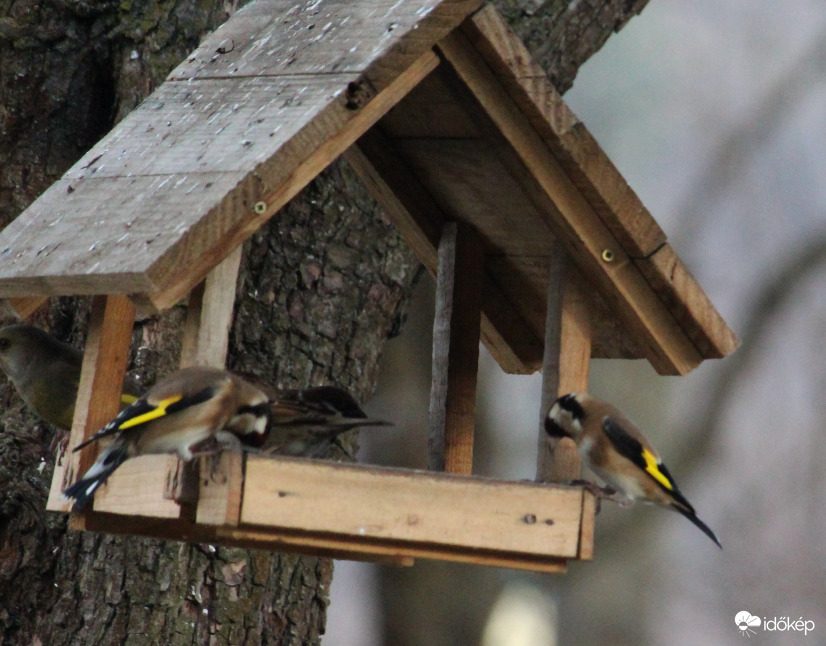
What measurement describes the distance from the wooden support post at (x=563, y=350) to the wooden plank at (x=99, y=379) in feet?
3.74

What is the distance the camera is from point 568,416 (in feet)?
10.9

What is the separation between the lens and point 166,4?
4555 mm

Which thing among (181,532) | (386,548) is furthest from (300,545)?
(181,532)

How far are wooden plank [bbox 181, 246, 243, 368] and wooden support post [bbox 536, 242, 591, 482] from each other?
3.13 ft

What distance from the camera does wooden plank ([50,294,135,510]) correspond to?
10.7 ft

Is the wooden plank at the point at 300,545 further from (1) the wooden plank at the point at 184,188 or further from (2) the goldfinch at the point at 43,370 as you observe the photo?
(2) the goldfinch at the point at 43,370

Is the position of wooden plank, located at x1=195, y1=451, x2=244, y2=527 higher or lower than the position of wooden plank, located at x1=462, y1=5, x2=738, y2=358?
lower

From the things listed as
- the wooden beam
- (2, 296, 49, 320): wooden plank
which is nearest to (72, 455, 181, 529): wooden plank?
the wooden beam

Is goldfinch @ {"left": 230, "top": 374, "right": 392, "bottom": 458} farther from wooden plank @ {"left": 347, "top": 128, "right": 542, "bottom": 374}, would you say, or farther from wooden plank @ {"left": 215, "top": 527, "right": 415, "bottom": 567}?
wooden plank @ {"left": 347, "top": 128, "right": 542, "bottom": 374}

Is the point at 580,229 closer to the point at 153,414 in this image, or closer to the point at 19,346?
the point at 153,414

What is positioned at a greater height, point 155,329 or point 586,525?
point 155,329

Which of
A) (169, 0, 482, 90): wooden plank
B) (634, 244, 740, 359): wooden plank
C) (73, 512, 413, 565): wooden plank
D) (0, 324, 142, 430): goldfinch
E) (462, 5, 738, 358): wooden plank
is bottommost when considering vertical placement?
(73, 512, 413, 565): wooden plank

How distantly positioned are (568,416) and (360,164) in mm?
1098

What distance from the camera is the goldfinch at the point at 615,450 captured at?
10.9 feet
